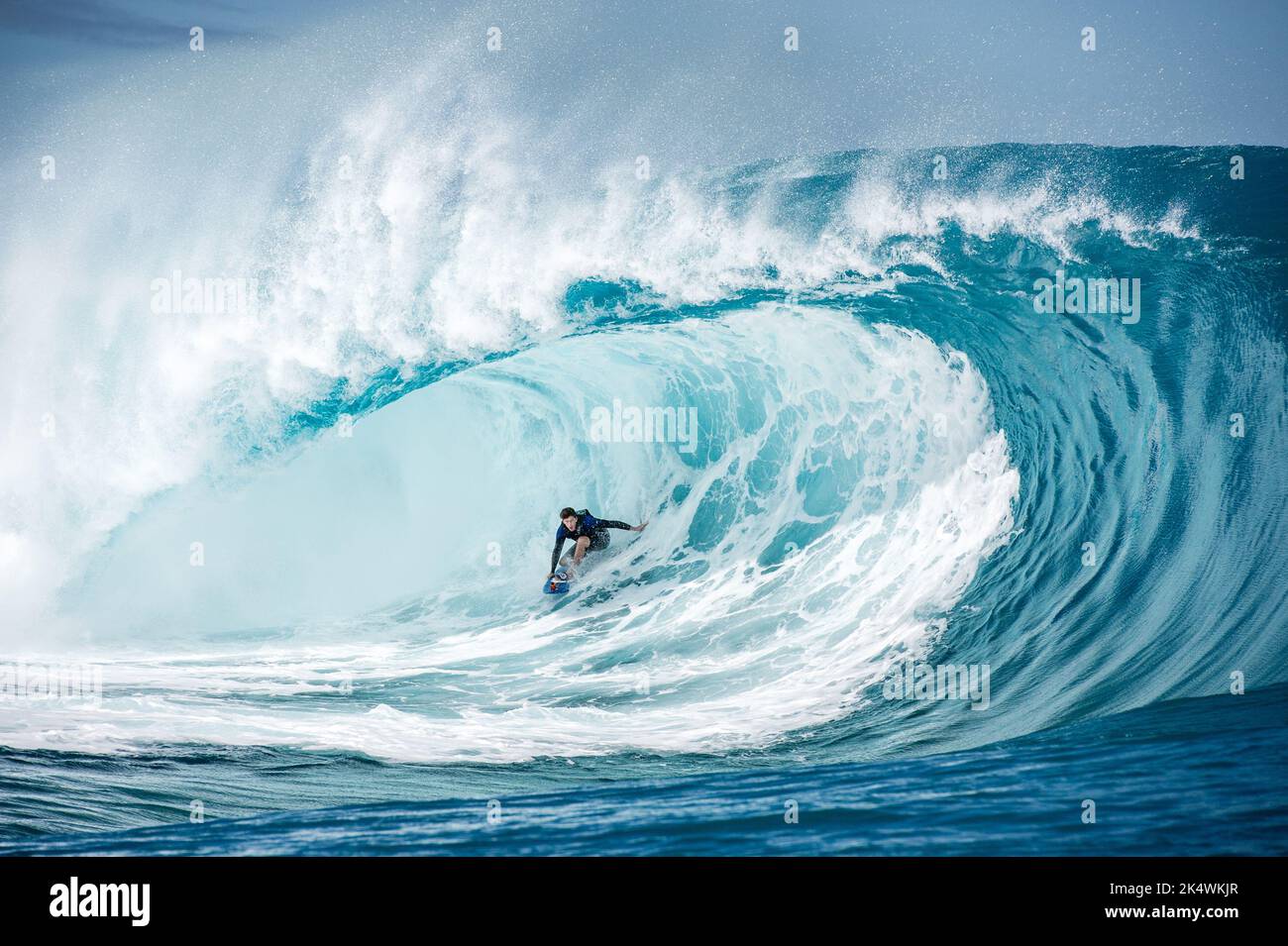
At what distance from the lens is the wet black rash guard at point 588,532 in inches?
374

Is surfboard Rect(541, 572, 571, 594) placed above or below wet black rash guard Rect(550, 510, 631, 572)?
below

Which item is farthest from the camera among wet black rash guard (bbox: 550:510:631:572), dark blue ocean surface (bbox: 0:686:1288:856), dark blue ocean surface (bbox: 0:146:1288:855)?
wet black rash guard (bbox: 550:510:631:572)

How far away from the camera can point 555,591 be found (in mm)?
9602

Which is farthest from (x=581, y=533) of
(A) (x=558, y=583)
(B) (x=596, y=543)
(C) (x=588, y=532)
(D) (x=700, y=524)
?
(D) (x=700, y=524)

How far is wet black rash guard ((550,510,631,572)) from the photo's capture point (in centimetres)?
950

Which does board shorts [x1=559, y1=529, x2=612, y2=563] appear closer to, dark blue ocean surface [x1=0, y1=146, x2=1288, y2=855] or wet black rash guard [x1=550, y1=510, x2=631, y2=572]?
wet black rash guard [x1=550, y1=510, x2=631, y2=572]

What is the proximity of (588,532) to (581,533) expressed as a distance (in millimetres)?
67

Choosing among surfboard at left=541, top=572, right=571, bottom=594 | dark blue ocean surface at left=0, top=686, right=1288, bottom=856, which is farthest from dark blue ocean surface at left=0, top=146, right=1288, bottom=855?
surfboard at left=541, top=572, right=571, bottom=594

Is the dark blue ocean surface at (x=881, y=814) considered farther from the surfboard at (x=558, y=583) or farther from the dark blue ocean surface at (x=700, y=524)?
the surfboard at (x=558, y=583)

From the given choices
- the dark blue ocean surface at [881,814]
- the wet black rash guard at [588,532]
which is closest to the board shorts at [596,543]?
the wet black rash guard at [588,532]

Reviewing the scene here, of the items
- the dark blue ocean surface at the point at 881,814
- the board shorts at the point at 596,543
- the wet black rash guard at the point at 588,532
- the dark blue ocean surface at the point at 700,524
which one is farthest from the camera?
the board shorts at the point at 596,543

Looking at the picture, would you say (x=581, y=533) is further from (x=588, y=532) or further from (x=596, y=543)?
(x=596, y=543)

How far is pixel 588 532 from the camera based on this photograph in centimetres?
962
